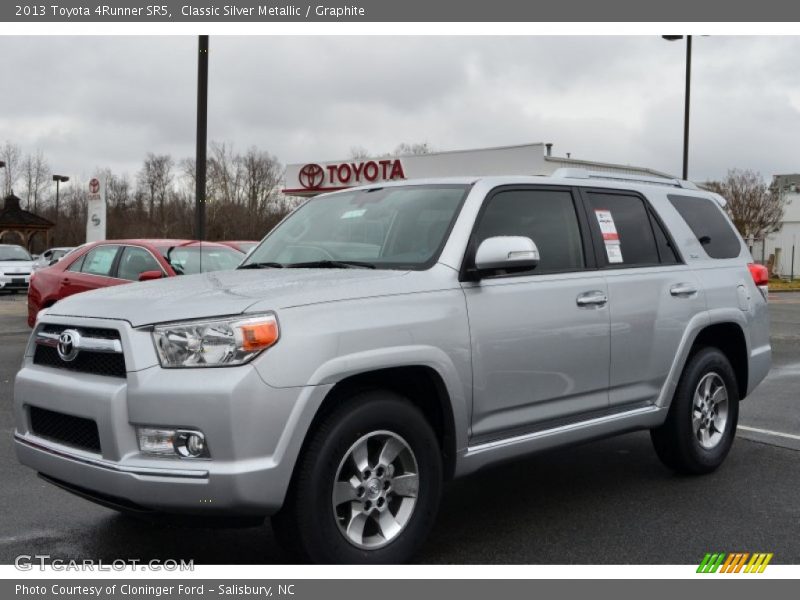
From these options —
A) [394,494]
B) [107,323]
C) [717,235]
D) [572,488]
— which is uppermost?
[717,235]

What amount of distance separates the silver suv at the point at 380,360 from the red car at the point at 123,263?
5.44 meters

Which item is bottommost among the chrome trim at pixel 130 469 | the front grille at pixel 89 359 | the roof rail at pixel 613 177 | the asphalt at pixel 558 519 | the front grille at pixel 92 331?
the asphalt at pixel 558 519

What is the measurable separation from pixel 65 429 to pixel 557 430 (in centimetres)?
245

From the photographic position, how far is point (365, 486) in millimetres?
3959

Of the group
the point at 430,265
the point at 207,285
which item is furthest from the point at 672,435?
the point at 207,285

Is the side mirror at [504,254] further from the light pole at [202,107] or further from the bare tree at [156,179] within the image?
the bare tree at [156,179]

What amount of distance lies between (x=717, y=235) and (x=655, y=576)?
A: 3095 mm

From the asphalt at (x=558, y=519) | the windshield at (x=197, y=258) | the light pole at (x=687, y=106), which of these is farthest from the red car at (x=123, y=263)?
the light pole at (x=687, y=106)

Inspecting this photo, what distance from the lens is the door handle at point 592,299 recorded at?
4965 mm

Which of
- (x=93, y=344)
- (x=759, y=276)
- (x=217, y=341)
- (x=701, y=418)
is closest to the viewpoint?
(x=217, y=341)

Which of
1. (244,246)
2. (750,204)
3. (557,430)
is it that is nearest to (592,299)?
(557,430)

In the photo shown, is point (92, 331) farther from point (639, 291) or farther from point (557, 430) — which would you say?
point (639, 291)

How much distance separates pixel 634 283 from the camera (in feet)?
17.7
